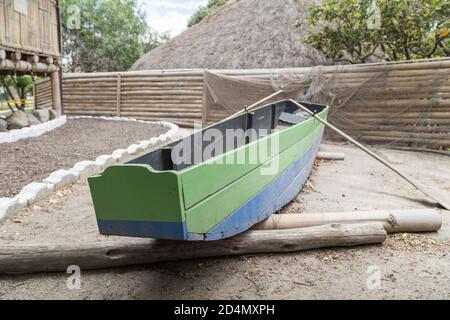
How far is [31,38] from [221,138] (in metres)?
6.18

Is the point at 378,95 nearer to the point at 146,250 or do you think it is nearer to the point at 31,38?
the point at 146,250

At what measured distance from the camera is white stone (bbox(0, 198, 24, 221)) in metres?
3.31

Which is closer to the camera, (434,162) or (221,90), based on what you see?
(434,162)

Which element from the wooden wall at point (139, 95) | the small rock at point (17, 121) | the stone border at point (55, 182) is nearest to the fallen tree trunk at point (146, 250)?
the stone border at point (55, 182)

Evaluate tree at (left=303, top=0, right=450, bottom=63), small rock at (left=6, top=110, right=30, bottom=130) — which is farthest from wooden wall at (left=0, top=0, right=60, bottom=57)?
tree at (left=303, top=0, right=450, bottom=63)

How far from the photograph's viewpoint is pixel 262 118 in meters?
5.43

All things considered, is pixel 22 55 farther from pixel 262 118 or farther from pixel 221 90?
pixel 262 118

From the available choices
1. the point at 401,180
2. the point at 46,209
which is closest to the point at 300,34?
the point at 401,180

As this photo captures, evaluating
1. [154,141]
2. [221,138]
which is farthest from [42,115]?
[221,138]

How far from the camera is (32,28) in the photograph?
7891 mm

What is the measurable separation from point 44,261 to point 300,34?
11.9m

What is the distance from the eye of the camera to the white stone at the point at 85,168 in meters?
4.64

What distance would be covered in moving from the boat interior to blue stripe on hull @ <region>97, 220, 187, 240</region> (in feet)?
1.45

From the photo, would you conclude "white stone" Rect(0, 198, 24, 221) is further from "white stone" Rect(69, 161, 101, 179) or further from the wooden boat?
the wooden boat
